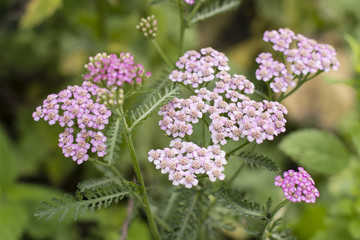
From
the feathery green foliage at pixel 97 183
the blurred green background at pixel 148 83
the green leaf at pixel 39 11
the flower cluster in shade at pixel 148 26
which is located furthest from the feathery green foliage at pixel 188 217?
the green leaf at pixel 39 11

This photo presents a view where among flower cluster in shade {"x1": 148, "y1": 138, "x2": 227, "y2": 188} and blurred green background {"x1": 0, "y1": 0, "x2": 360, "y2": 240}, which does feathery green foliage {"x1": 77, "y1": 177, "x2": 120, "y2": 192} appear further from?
blurred green background {"x1": 0, "y1": 0, "x2": 360, "y2": 240}

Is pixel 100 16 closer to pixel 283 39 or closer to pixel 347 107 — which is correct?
pixel 283 39

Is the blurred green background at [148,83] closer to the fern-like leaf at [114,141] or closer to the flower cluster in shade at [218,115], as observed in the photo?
the flower cluster in shade at [218,115]

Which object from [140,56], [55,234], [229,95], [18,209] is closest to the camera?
[229,95]

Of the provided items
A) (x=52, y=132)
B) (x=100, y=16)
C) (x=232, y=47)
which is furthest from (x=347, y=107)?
(x=52, y=132)

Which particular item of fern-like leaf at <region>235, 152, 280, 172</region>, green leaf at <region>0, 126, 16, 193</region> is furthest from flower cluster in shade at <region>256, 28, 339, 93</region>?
green leaf at <region>0, 126, 16, 193</region>
